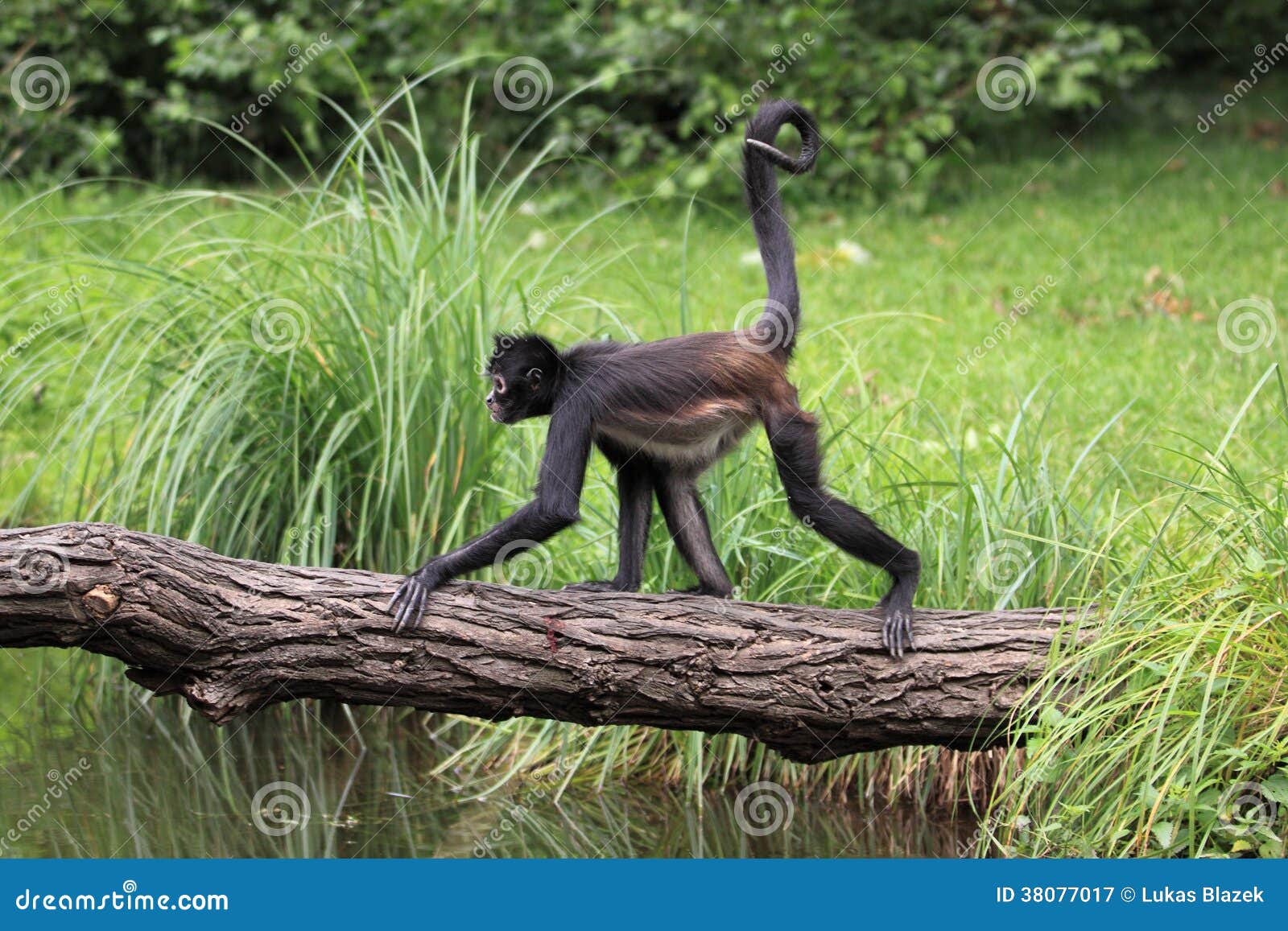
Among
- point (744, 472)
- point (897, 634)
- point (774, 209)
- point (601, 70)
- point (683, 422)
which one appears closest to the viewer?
point (897, 634)

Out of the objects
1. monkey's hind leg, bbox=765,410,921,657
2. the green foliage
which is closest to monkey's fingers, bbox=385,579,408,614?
monkey's hind leg, bbox=765,410,921,657

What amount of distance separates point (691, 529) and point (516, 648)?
1104 mm

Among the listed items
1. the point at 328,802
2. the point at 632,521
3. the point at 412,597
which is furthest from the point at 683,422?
the point at 328,802

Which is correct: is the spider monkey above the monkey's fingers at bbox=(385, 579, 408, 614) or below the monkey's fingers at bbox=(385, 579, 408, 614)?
above

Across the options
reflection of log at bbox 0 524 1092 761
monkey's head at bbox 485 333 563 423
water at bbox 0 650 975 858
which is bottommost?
water at bbox 0 650 975 858

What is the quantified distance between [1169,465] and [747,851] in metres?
Result: 3.26

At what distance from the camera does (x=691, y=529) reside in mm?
4891

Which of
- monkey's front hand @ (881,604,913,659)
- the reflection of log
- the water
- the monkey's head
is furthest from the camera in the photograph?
the water

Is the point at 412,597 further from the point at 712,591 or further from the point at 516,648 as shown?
the point at 712,591

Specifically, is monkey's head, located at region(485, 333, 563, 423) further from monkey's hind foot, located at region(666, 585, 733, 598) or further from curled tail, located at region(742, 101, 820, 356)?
monkey's hind foot, located at region(666, 585, 733, 598)

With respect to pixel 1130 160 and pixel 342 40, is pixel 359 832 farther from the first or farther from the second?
pixel 1130 160

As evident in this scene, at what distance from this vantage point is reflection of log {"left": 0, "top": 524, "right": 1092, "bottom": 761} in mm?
3684

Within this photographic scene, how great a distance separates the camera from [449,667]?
13.1ft

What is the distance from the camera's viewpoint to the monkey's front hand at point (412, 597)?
3.94 m
